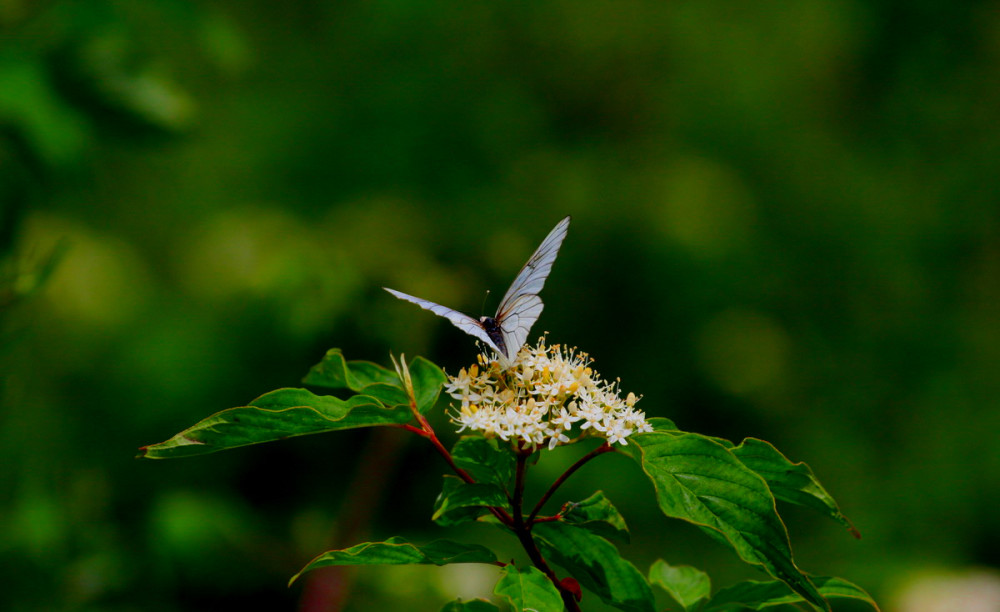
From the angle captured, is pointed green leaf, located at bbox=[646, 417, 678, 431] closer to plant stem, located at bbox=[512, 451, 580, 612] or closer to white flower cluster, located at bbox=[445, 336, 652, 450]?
white flower cluster, located at bbox=[445, 336, 652, 450]

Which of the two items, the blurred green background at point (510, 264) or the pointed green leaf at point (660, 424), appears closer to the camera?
the pointed green leaf at point (660, 424)

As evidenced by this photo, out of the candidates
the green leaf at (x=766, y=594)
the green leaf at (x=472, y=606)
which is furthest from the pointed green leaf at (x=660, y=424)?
the green leaf at (x=472, y=606)

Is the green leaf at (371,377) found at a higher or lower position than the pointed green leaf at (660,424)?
lower

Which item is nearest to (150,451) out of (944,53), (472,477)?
(472,477)

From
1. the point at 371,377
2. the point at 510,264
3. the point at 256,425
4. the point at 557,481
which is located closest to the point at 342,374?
the point at 371,377

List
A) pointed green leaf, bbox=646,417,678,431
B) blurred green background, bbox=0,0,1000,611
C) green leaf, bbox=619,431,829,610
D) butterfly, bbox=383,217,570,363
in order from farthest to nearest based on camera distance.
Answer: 1. blurred green background, bbox=0,0,1000,611
2. butterfly, bbox=383,217,570,363
3. pointed green leaf, bbox=646,417,678,431
4. green leaf, bbox=619,431,829,610

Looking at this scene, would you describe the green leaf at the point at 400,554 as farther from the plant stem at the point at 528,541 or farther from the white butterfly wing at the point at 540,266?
the white butterfly wing at the point at 540,266

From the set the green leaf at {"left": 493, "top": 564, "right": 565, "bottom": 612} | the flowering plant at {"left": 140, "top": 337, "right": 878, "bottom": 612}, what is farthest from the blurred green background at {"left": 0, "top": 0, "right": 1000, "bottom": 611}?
the green leaf at {"left": 493, "top": 564, "right": 565, "bottom": 612}

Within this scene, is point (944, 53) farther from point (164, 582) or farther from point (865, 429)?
point (164, 582)
